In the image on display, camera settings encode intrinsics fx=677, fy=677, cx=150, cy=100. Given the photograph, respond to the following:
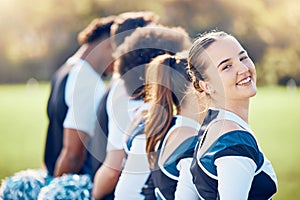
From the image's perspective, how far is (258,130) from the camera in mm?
8484

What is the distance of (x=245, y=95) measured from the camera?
1.68 meters

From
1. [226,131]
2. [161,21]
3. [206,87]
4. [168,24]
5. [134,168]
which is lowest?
[134,168]

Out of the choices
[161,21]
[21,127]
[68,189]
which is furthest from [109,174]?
[161,21]

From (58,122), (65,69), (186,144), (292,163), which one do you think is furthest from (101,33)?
(292,163)

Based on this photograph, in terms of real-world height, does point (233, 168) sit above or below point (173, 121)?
below

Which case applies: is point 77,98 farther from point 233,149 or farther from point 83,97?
point 233,149

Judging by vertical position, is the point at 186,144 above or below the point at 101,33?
below

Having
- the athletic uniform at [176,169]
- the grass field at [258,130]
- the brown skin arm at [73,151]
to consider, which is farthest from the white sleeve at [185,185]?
the grass field at [258,130]

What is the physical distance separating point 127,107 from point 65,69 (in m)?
0.65

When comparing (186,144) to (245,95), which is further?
(186,144)

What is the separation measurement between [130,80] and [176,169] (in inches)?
24.6

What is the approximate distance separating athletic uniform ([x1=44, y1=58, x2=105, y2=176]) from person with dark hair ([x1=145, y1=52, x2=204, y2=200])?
74 cm

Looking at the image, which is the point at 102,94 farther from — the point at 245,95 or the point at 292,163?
the point at 292,163

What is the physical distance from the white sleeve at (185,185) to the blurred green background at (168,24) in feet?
8.78
